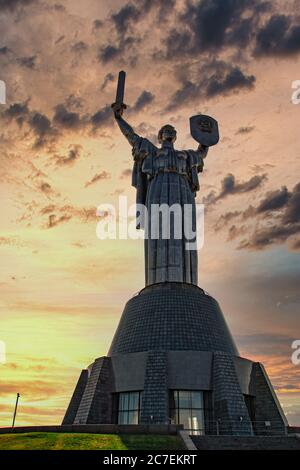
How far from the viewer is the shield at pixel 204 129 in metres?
Answer: 45.1

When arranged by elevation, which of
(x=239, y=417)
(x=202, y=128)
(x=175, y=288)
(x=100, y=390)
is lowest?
(x=239, y=417)

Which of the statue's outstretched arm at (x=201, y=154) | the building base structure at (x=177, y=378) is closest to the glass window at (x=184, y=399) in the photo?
the building base structure at (x=177, y=378)

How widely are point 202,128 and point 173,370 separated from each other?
25.3 metres

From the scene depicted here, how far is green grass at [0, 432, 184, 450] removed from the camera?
20.4 m

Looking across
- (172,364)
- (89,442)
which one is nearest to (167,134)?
(172,364)

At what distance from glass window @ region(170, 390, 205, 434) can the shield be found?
2477 cm

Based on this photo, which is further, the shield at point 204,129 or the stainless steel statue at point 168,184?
the shield at point 204,129

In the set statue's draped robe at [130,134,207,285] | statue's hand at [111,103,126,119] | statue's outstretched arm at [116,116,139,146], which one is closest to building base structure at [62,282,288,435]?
statue's draped robe at [130,134,207,285]

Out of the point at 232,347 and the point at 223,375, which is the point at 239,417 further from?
the point at 232,347

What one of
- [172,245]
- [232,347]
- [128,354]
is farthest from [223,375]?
[172,245]

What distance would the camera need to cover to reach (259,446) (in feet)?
76.7

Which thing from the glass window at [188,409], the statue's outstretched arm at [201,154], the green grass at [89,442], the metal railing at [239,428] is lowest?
the green grass at [89,442]

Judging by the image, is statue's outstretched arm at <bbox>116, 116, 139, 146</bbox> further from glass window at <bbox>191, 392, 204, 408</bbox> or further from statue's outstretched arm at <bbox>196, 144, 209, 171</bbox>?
glass window at <bbox>191, 392, 204, 408</bbox>

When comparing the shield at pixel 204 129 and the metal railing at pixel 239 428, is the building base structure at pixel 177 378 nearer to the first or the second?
the metal railing at pixel 239 428
